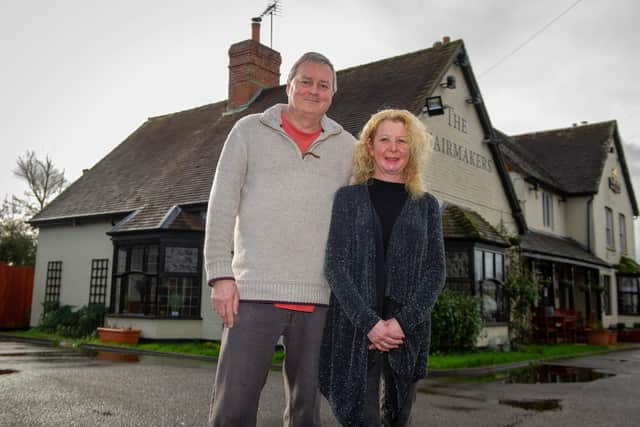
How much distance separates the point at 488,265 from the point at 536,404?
7431 millimetres

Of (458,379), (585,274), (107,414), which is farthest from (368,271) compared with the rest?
(585,274)

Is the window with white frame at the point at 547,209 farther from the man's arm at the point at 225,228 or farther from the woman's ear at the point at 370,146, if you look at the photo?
the man's arm at the point at 225,228

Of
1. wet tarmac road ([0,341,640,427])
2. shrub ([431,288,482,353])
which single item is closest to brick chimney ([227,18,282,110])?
shrub ([431,288,482,353])

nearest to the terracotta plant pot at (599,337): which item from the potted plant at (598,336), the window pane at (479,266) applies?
the potted plant at (598,336)

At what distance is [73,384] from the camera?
293 inches

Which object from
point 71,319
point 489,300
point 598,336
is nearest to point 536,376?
point 489,300

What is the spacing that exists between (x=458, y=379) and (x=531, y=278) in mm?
7638

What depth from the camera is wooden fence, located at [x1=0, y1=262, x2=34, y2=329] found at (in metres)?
19.1

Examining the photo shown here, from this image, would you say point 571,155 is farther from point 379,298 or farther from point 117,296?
point 379,298

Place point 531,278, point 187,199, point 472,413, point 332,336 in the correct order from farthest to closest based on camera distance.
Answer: point 531,278 < point 187,199 < point 472,413 < point 332,336

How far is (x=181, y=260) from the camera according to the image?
14.3 metres

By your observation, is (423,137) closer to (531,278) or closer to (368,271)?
(368,271)

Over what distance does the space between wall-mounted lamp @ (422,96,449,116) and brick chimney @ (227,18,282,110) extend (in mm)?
6907

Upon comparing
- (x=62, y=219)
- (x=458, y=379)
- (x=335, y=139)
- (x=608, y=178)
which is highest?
(x=608, y=178)
